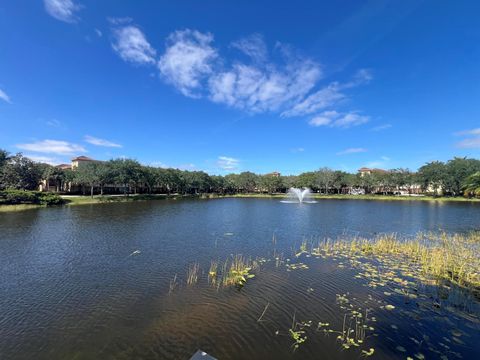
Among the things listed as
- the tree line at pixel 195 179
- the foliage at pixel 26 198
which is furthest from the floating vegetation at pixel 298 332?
the foliage at pixel 26 198

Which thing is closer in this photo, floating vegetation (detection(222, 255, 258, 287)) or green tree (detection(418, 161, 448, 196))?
A: floating vegetation (detection(222, 255, 258, 287))

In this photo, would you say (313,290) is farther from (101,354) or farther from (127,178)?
(127,178)

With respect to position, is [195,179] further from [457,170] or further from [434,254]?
[457,170]

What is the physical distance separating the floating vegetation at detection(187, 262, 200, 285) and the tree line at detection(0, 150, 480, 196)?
28714mm

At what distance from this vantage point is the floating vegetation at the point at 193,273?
1371cm

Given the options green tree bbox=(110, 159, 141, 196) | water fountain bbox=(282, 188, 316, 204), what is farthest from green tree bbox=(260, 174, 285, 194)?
green tree bbox=(110, 159, 141, 196)

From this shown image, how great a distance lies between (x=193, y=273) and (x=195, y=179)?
3684 inches

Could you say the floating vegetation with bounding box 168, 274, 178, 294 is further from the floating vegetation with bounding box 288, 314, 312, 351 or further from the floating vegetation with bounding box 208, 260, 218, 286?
the floating vegetation with bounding box 288, 314, 312, 351

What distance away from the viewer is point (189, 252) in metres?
19.9

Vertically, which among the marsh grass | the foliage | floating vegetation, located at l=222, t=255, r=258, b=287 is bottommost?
floating vegetation, located at l=222, t=255, r=258, b=287

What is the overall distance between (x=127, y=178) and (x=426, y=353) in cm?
7900

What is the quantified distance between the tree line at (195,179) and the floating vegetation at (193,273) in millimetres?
28714

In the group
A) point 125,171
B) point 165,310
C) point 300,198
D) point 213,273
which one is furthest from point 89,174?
point 165,310

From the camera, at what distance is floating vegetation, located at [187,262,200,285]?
1371cm
